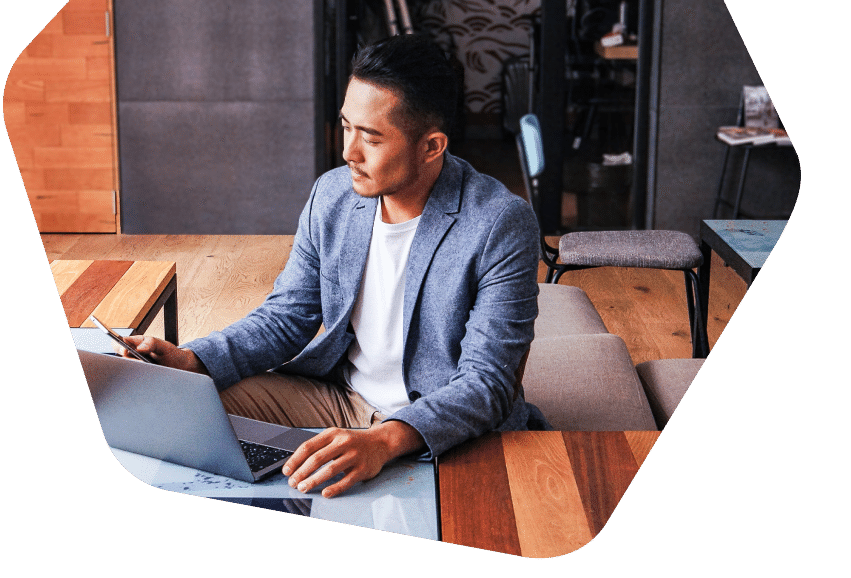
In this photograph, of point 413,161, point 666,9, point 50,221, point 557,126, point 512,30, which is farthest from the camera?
point 512,30

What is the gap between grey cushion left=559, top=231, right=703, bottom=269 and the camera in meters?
1.34

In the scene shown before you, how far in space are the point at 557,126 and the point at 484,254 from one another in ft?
5.08

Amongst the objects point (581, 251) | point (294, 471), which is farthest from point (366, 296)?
point (581, 251)

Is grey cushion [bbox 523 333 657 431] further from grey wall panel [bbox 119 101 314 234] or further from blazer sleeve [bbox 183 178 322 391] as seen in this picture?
grey wall panel [bbox 119 101 314 234]

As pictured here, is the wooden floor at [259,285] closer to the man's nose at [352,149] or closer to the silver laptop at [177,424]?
the silver laptop at [177,424]

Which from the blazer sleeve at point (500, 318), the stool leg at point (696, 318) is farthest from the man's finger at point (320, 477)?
the stool leg at point (696, 318)

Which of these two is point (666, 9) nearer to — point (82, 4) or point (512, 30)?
point (512, 30)

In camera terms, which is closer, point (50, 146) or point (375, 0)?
point (50, 146)

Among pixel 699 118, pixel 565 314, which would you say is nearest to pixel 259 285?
pixel 565 314

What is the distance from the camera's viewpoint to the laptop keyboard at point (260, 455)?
679 mm

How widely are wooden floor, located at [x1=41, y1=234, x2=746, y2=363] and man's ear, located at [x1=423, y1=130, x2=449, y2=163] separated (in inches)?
11.9

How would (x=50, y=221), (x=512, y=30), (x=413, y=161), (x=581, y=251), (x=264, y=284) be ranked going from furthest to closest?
1. (x=512, y=30)
2. (x=581, y=251)
3. (x=264, y=284)
4. (x=50, y=221)
5. (x=413, y=161)

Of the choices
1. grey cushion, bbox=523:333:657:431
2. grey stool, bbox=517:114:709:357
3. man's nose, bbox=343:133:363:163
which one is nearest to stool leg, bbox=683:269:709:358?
grey stool, bbox=517:114:709:357

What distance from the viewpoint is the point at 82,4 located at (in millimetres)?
925
